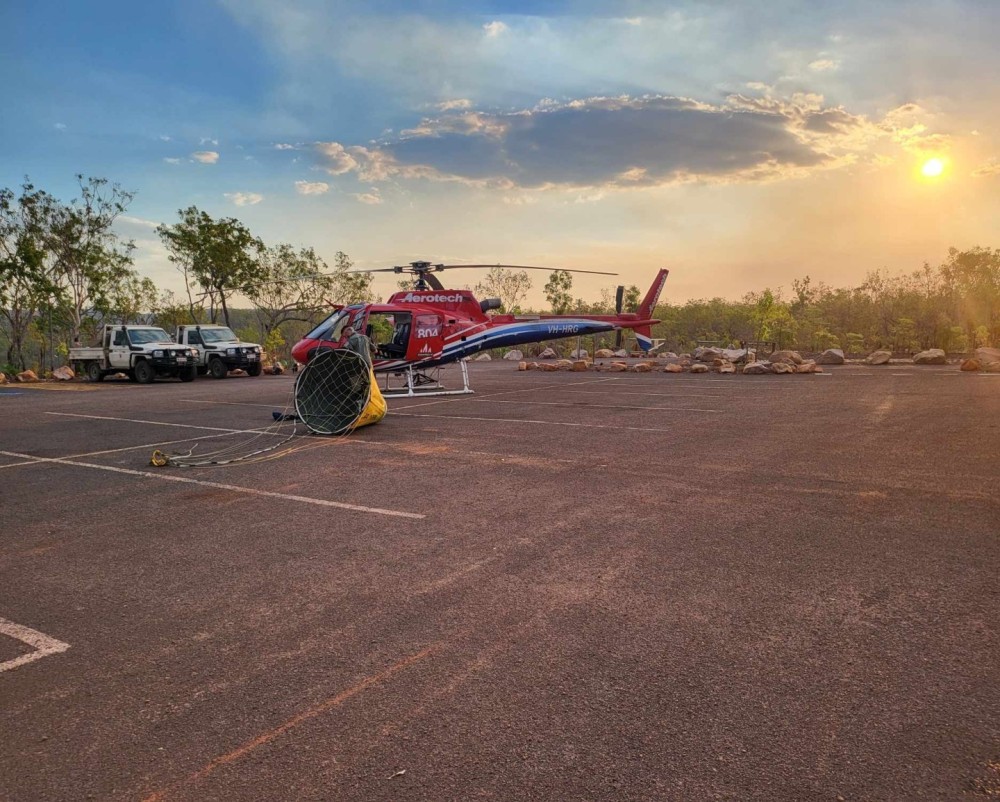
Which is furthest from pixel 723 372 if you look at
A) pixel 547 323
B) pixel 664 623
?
pixel 664 623

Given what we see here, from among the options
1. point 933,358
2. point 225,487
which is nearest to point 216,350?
point 225,487

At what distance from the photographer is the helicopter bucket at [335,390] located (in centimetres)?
1001

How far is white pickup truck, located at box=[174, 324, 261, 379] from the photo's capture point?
989 inches

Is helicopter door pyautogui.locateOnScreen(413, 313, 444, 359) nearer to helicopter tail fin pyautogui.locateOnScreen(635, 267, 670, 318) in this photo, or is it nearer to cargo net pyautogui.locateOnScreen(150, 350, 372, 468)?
cargo net pyautogui.locateOnScreen(150, 350, 372, 468)

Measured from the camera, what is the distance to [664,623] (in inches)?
126

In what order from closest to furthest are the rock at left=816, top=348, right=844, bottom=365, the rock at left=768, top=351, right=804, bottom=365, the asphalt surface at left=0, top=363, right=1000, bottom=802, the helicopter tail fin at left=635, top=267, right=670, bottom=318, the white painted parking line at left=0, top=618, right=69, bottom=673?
the asphalt surface at left=0, top=363, right=1000, bottom=802 → the white painted parking line at left=0, top=618, right=69, bottom=673 → the helicopter tail fin at left=635, top=267, right=670, bottom=318 → the rock at left=768, top=351, right=804, bottom=365 → the rock at left=816, top=348, right=844, bottom=365

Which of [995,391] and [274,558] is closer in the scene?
[274,558]

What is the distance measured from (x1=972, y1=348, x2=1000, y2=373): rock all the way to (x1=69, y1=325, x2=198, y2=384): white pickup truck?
28183 mm

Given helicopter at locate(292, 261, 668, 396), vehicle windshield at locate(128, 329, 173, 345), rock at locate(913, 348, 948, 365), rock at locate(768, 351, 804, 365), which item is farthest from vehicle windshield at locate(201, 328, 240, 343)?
rock at locate(913, 348, 948, 365)

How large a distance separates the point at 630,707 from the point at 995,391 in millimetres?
15621

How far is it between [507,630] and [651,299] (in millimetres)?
19154

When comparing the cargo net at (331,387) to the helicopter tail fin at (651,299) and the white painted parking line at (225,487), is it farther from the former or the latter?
the helicopter tail fin at (651,299)

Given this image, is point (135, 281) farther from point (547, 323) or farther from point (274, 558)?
point (274, 558)

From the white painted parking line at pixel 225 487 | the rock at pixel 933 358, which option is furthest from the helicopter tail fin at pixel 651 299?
the white painted parking line at pixel 225 487
